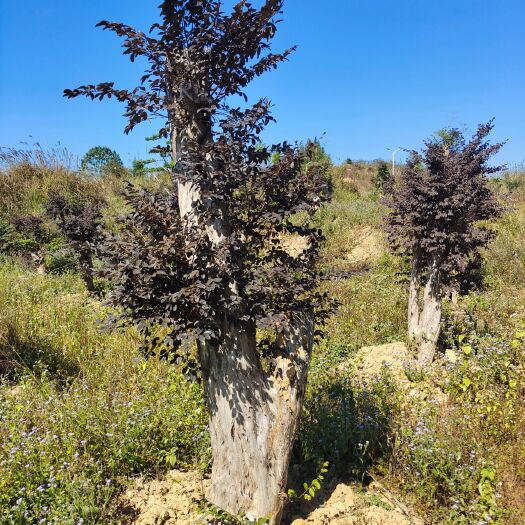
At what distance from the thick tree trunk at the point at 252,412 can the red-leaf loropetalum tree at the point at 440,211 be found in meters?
3.46

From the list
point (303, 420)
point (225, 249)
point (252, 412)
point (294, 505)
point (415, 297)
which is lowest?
point (294, 505)

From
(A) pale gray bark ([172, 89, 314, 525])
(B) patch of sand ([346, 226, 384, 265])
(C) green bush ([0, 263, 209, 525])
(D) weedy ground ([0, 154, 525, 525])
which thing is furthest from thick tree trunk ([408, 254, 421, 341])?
(B) patch of sand ([346, 226, 384, 265])

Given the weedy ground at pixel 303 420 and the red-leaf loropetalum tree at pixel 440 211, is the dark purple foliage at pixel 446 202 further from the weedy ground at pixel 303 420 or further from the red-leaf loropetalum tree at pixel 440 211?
the weedy ground at pixel 303 420

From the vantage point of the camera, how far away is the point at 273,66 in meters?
2.88

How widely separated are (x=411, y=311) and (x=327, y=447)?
3.80m

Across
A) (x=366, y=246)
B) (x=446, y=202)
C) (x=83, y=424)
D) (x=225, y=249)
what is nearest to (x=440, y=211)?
(x=446, y=202)

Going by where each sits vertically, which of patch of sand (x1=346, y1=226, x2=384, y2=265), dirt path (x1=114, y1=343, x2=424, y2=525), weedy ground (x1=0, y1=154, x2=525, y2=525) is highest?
patch of sand (x1=346, y1=226, x2=384, y2=265)

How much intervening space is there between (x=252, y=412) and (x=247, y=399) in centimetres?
11

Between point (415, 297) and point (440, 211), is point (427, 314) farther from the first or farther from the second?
point (440, 211)

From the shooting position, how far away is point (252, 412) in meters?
2.86

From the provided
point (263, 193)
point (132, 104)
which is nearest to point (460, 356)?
point (263, 193)

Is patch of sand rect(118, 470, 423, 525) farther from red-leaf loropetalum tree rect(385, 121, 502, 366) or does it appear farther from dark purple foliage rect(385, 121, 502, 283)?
dark purple foliage rect(385, 121, 502, 283)

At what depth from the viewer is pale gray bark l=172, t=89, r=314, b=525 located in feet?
9.32

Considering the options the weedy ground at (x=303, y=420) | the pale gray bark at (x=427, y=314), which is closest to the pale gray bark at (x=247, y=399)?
the weedy ground at (x=303, y=420)
